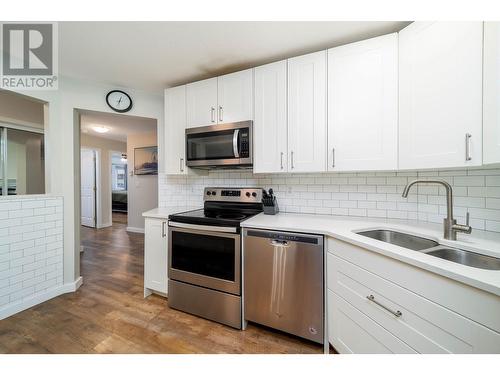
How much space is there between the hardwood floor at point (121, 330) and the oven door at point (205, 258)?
33cm

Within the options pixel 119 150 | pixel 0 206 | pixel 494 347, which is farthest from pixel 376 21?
pixel 119 150

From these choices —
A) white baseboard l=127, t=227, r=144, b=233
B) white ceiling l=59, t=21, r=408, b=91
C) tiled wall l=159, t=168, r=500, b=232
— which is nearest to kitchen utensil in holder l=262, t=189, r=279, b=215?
tiled wall l=159, t=168, r=500, b=232

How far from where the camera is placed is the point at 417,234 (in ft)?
4.21

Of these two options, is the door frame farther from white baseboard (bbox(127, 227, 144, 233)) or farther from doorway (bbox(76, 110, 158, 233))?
white baseboard (bbox(127, 227, 144, 233))

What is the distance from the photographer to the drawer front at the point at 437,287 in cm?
67

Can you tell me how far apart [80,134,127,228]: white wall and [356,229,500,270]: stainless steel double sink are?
19.2ft

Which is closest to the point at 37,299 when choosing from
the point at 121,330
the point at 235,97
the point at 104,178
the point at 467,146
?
the point at 121,330

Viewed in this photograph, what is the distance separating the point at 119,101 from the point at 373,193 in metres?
2.89

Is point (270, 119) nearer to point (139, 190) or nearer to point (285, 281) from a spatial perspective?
point (285, 281)

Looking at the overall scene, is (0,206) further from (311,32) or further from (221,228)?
(311,32)

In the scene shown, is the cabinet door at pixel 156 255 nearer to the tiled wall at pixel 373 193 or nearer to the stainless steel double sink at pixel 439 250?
the tiled wall at pixel 373 193

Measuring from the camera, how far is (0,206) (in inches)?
68.2

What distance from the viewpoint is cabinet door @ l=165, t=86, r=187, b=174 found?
2139 mm
